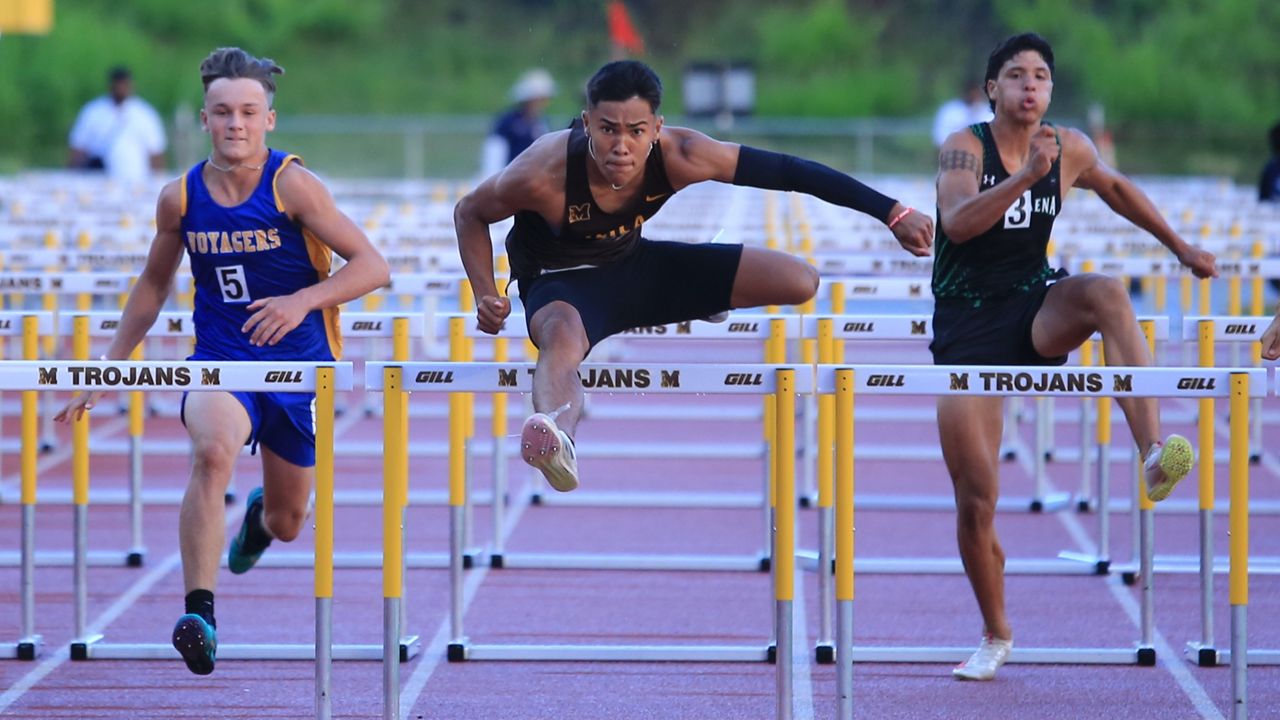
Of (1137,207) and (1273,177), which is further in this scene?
(1273,177)

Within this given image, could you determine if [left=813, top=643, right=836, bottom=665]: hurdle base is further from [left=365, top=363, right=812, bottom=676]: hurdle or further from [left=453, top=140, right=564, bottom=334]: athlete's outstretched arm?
[left=453, top=140, right=564, bottom=334]: athlete's outstretched arm

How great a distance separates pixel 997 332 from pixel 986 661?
1.10 m

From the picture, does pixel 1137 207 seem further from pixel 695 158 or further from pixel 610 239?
pixel 610 239

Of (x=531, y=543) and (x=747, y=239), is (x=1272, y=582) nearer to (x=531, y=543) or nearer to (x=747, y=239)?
(x=531, y=543)

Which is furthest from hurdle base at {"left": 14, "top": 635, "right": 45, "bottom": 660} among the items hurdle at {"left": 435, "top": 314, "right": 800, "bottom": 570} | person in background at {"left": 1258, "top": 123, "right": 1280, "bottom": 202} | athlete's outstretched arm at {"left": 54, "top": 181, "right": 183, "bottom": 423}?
person in background at {"left": 1258, "top": 123, "right": 1280, "bottom": 202}

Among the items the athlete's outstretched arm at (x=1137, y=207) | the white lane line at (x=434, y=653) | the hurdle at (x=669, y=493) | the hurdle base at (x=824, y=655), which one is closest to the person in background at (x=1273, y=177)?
the hurdle at (x=669, y=493)

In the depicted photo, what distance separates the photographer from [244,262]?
6008mm

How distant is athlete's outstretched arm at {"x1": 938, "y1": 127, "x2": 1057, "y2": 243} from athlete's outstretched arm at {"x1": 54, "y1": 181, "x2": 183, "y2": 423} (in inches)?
94.6

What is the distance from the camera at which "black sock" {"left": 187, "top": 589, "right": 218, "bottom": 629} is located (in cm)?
550

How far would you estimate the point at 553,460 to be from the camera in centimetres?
516

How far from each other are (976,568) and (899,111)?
35039 millimetres

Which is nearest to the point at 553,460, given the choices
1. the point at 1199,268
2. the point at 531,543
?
the point at 1199,268

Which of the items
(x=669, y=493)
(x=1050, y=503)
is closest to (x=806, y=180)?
(x=1050, y=503)

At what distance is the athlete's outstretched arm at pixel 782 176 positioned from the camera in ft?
17.7
